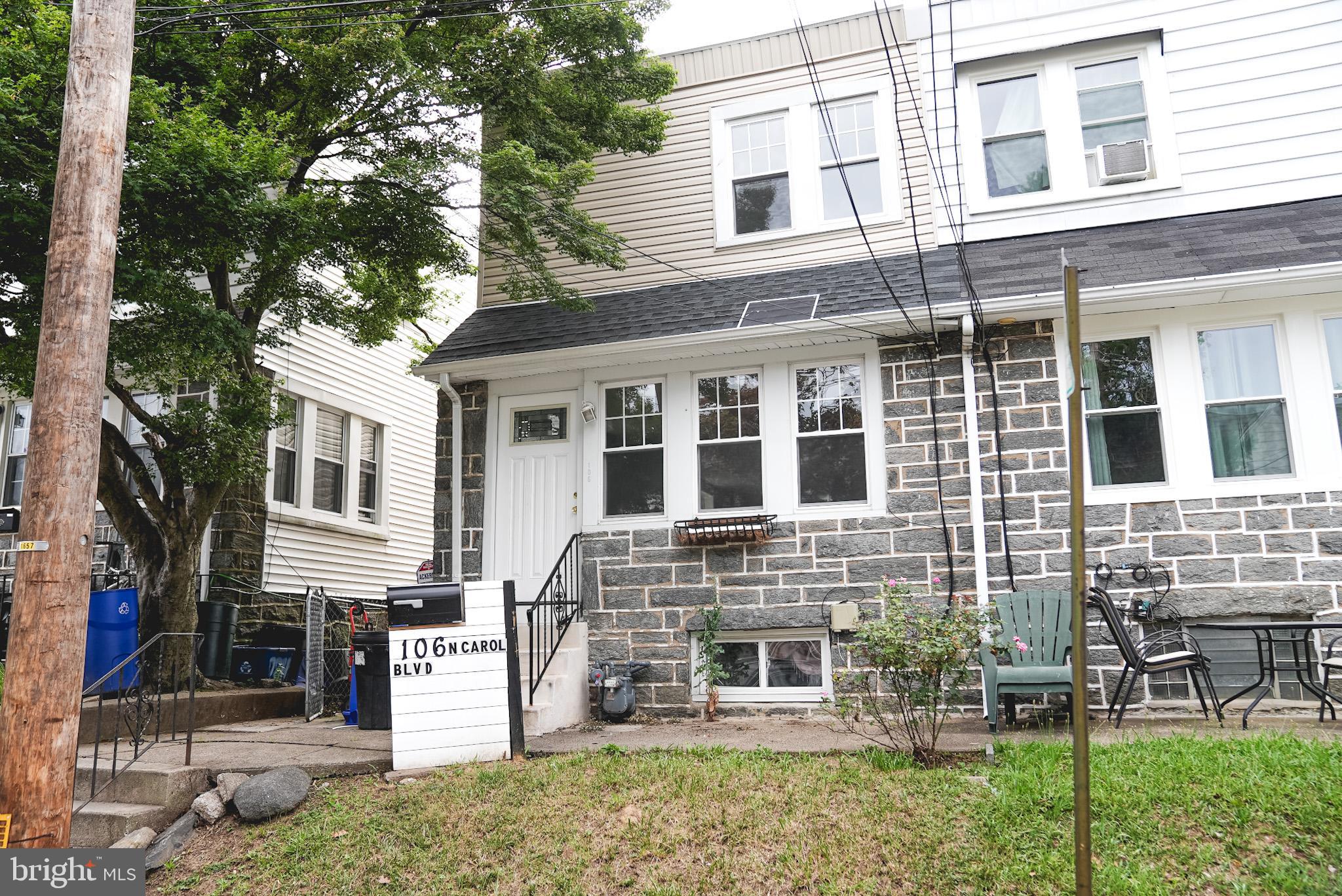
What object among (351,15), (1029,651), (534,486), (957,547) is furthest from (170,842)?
(351,15)

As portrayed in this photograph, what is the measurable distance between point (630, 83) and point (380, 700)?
6.07m

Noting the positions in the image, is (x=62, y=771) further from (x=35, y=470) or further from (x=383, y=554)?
(x=383, y=554)

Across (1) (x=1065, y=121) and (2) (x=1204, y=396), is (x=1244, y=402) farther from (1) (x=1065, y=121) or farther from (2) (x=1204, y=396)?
(1) (x=1065, y=121)

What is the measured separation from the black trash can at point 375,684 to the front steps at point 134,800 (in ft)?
5.91

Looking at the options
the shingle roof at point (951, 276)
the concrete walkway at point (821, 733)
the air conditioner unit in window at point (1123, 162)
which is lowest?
the concrete walkway at point (821, 733)

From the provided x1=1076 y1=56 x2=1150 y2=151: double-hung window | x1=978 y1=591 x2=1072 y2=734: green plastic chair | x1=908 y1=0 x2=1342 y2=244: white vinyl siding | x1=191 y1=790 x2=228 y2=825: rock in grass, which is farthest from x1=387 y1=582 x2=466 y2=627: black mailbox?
x1=1076 y1=56 x2=1150 y2=151: double-hung window

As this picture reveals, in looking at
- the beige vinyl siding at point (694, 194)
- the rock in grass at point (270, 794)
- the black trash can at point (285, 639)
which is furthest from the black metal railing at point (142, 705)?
the beige vinyl siding at point (694, 194)

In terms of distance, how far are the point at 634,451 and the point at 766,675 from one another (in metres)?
2.41

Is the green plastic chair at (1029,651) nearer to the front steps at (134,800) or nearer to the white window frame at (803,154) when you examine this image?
the white window frame at (803,154)

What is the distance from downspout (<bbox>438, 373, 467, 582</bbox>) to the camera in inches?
359

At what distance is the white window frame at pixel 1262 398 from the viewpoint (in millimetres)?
7293

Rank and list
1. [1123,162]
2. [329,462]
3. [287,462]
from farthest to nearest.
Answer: [329,462] < [287,462] < [1123,162]

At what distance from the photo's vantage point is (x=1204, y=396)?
7.54 m

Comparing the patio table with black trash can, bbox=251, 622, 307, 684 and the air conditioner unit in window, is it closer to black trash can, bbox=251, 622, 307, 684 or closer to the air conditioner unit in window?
the air conditioner unit in window
